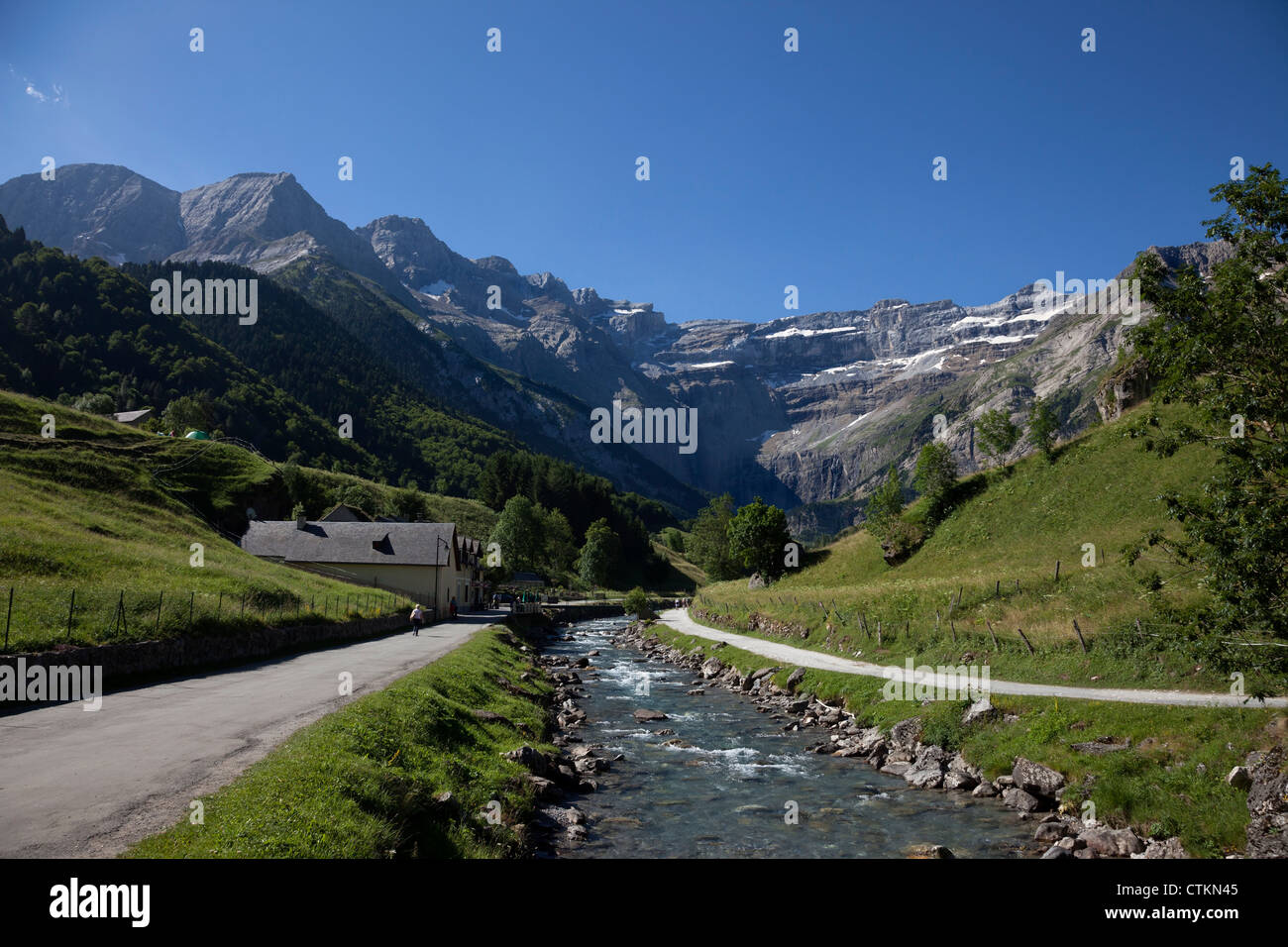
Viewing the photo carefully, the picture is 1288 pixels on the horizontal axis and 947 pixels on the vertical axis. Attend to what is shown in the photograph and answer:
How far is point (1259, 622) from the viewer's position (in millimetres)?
14781

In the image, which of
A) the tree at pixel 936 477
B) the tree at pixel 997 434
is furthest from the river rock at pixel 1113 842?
the tree at pixel 997 434

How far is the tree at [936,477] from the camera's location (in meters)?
65.5

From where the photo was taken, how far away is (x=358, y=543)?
69.4m

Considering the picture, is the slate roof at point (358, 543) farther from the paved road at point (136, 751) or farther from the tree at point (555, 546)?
the tree at point (555, 546)

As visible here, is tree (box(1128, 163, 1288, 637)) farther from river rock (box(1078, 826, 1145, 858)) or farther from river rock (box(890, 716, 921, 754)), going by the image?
river rock (box(890, 716, 921, 754))

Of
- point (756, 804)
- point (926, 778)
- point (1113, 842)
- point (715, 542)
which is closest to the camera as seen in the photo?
point (1113, 842)

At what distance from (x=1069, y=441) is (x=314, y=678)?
6489cm

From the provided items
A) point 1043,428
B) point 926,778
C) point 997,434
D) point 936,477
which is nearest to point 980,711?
point 926,778

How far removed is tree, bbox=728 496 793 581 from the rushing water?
52272 millimetres

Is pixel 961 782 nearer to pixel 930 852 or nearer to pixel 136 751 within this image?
pixel 930 852

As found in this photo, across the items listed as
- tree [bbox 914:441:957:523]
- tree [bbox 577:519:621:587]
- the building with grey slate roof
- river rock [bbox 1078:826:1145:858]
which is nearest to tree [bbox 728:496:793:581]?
tree [bbox 914:441:957:523]

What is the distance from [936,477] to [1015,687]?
4599 cm

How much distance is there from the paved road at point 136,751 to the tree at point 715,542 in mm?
101026
